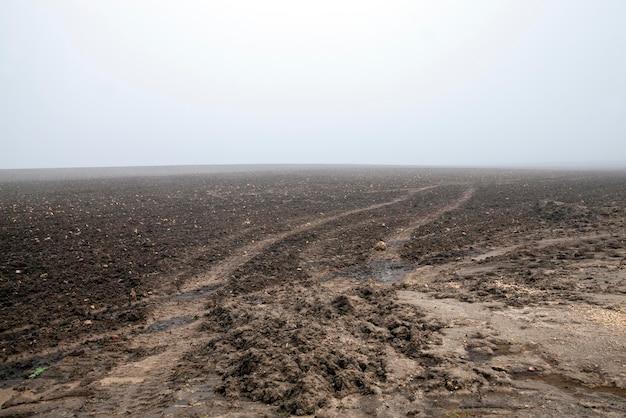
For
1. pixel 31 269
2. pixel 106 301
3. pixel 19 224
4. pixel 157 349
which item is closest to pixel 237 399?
pixel 157 349

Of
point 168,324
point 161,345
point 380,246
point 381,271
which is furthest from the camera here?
point 380,246

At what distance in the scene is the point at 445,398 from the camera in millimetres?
4348

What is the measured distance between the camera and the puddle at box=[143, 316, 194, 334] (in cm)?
719

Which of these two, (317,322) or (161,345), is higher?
(317,322)

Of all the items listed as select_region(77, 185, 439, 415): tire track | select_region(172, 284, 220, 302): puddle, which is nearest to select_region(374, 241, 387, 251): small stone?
select_region(77, 185, 439, 415): tire track

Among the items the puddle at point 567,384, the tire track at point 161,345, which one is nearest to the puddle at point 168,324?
the tire track at point 161,345

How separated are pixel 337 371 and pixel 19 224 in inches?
699

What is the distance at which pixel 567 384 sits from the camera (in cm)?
434

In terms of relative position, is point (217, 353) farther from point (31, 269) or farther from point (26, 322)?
point (31, 269)

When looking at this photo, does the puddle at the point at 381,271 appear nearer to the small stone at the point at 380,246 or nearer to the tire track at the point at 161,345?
the small stone at the point at 380,246

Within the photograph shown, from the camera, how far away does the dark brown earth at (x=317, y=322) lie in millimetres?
4523

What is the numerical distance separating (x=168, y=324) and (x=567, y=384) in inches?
278

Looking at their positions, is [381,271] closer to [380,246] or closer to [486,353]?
[380,246]

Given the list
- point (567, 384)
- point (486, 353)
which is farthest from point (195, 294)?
point (567, 384)
